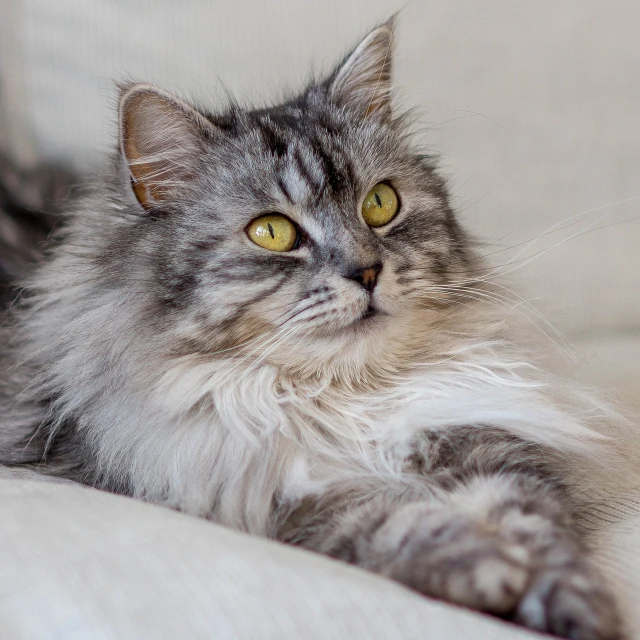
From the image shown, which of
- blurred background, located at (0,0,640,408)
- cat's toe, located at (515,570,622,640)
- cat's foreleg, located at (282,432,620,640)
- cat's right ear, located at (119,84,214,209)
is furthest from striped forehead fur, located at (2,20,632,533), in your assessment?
blurred background, located at (0,0,640,408)

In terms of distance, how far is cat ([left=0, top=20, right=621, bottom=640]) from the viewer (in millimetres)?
1232

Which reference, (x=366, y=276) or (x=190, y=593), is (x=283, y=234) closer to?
(x=366, y=276)

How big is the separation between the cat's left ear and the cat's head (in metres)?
0.13

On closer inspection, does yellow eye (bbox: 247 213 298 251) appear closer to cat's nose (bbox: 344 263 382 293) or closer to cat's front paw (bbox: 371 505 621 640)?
cat's nose (bbox: 344 263 382 293)

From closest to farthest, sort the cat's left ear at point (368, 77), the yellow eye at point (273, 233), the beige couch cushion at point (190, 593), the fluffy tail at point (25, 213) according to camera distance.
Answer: the beige couch cushion at point (190, 593)
the yellow eye at point (273, 233)
the cat's left ear at point (368, 77)
the fluffy tail at point (25, 213)

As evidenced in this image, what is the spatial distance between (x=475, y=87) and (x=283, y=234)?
1374mm

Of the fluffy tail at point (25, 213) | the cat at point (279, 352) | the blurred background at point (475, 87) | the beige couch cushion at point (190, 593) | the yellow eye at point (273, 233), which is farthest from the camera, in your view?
the blurred background at point (475, 87)

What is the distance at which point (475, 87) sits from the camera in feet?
7.94

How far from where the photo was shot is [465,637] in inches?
30.4

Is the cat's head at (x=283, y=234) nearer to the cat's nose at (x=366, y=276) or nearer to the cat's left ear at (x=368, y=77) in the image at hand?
the cat's nose at (x=366, y=276)

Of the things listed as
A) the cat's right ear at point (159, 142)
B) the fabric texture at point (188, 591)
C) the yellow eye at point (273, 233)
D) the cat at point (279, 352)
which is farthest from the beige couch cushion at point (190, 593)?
the cat's right ear at point (159, 142)

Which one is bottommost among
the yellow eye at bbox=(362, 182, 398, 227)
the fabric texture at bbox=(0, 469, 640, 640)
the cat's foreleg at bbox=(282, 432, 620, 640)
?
the fabric texture at bbox=(0, 469, 640, 640)

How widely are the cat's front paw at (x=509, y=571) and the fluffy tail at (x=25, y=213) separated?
1.32 meters

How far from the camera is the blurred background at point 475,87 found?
219cm
